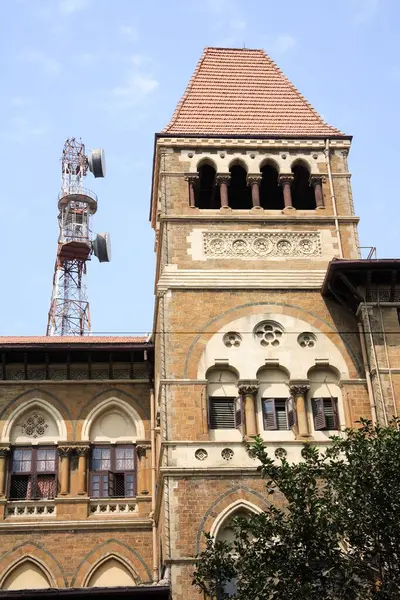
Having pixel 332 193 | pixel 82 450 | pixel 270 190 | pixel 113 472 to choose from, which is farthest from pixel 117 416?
pixel 332 193

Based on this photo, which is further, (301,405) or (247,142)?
(247,142)

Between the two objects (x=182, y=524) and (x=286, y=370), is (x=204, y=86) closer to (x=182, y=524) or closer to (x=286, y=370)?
(x=286, y=370)

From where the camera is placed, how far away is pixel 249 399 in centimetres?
2202

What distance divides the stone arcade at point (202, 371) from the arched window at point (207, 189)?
0.06m

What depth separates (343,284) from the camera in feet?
75.0

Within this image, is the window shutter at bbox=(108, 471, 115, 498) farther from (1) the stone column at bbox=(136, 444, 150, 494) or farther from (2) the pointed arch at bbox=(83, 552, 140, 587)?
(2) the pointed arch at bbox=(83, 552, 140, 587)

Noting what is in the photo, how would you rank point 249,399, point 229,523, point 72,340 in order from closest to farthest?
point 229,523 → point 249,399 → point 72,340

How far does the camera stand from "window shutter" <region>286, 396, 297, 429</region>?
71.7ft

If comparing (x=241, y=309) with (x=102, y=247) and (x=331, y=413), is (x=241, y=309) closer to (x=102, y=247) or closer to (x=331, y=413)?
(x=331, y=413)

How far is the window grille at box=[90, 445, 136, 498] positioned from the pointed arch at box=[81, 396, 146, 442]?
12.1 inches

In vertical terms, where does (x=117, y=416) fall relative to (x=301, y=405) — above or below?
above

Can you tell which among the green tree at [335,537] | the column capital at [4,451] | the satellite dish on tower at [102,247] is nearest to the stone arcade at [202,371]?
A: the column capital at [4,451]

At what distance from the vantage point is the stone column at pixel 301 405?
2172 centimetres

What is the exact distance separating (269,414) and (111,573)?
578cm
